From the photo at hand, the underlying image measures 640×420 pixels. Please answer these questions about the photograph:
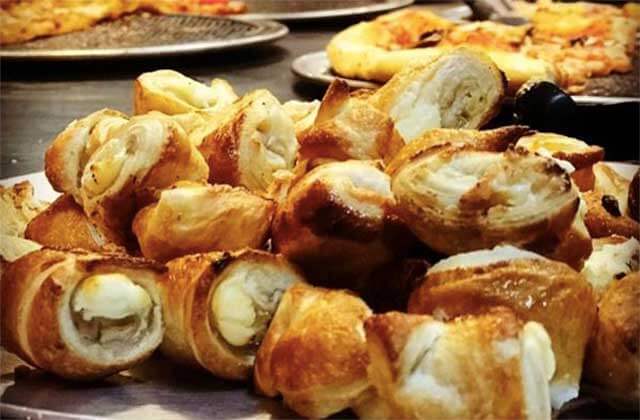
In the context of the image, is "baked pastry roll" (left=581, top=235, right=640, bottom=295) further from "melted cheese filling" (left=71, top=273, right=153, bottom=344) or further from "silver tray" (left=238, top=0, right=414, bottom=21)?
"silver tray" (left=238, top=0, right=414, bottom=21)

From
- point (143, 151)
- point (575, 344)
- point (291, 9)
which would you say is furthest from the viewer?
point (291, 9)

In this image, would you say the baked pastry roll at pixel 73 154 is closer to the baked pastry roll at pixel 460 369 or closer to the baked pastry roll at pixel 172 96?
the baked pastry roll at pixel 172 96

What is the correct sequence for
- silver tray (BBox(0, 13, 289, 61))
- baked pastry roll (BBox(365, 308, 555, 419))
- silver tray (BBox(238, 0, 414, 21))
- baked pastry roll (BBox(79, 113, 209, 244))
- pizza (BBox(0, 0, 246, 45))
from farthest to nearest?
silver tray (BBox(238, 0, 414, 21))
pizza (BBox(0, 0, 246, 45))
silver tray (BBox(0, 13, 289, 61))
baked pastry roll (BBox(79, 113, 209, 244))
baked pastry roll (BBox(365, 308, 555, 419))

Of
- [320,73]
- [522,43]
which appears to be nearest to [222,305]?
[320,73]

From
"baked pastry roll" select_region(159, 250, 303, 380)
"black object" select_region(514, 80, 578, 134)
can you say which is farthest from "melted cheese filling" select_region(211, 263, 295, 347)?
"black object" select_region(514, 80, 578, 134)

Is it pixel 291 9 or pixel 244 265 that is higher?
pixel 244 265

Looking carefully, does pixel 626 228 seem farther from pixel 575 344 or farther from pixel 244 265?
pixel 244 265

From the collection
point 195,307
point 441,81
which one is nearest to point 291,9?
point 441,81
